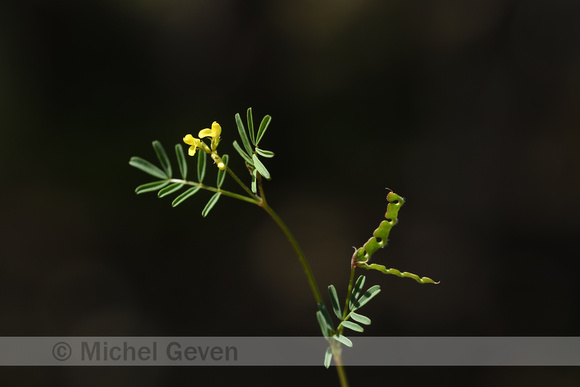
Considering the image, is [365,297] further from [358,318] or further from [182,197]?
[182,197]

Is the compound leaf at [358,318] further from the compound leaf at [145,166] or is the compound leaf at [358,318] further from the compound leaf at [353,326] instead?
the compound leaf at [145,166]

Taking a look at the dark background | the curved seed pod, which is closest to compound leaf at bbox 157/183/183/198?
the curved seed pod

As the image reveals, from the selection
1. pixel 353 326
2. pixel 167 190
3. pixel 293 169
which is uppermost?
pixel 293 169

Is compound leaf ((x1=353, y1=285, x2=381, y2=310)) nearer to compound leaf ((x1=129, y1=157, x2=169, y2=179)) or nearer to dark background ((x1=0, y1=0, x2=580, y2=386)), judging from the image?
compound leaf ((x1=129, y1=157, x2=169, y2=179))

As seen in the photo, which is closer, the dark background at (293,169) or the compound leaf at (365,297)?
the compound leaf at (365,297)

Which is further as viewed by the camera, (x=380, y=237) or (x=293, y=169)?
(x=293, y=169)

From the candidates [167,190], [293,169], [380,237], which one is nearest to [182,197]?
[167,190]

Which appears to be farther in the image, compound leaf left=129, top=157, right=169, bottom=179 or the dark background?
the dark background

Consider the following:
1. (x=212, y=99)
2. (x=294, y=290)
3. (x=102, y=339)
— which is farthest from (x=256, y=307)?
(x=212, y=99)

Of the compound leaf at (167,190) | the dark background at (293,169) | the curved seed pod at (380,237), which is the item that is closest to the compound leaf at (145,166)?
the compound leaf at (167,190)
